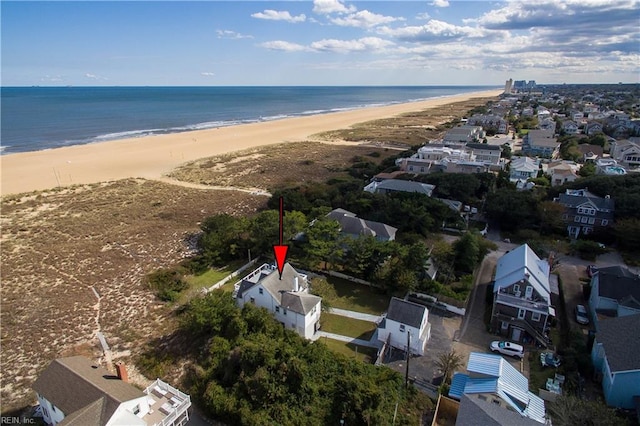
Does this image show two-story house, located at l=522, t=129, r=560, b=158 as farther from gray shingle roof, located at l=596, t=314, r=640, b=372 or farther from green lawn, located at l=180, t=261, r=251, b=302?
green lawn, located at l=180, t=261, r=251, b=302

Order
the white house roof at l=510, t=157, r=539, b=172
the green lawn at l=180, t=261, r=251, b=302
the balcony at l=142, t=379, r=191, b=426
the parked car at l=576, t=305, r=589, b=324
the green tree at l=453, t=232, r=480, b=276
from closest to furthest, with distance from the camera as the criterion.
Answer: the balcony at l=142, t=379, r=191, b=426 < the parked car at l=576, t=305, r=589, b=324 < the green lawn at l=180, t=261, r=251, b=302 < the green tree at l=453, t=232, r=480, b=276 < the white house roof at l=510, t=157, r=539, b=172

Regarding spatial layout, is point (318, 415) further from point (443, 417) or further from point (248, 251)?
point (248, 251)

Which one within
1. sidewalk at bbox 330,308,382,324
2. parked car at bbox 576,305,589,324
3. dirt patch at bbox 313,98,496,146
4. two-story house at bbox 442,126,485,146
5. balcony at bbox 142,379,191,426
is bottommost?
parked car at bbox 576,305,589,324

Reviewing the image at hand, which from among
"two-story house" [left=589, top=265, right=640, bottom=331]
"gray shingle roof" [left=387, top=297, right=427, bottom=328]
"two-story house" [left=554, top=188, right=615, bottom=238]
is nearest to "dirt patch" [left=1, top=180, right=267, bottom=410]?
"gray shingle roof" [left=387, top=297, right=427, bottom=328]

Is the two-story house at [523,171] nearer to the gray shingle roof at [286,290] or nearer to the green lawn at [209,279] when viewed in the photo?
the gray shingle roof at [286,290]

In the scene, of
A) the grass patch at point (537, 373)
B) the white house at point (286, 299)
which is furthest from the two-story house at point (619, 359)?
the white house at point (286, 299)

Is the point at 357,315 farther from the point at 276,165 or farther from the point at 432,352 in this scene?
the point at 276,165
